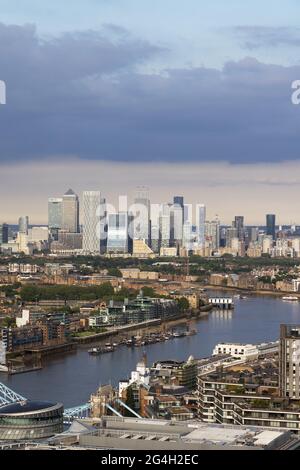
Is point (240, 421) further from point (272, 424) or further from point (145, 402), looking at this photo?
point (145, 402)

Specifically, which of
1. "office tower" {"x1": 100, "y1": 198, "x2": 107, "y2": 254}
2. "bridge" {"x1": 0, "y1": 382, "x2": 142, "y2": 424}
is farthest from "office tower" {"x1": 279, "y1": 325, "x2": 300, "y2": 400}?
"office tower" {"x1": 100, "y1": 198, "x2": 107, "y2": 254}

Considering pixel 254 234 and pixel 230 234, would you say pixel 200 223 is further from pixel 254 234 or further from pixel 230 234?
pixel 254 234

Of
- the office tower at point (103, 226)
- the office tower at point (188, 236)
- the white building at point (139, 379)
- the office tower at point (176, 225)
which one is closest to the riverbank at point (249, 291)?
the office tower at point (176, 225)

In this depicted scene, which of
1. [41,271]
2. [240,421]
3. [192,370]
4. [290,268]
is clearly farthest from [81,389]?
[290,268]

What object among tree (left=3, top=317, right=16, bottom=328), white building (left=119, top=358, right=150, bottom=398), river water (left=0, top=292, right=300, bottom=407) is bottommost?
river water (left=0, top=292, right=300, bottom=407)

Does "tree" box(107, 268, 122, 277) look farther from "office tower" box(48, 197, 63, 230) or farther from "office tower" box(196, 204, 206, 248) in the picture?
"office tower" box(48, 197, 63, 230)
